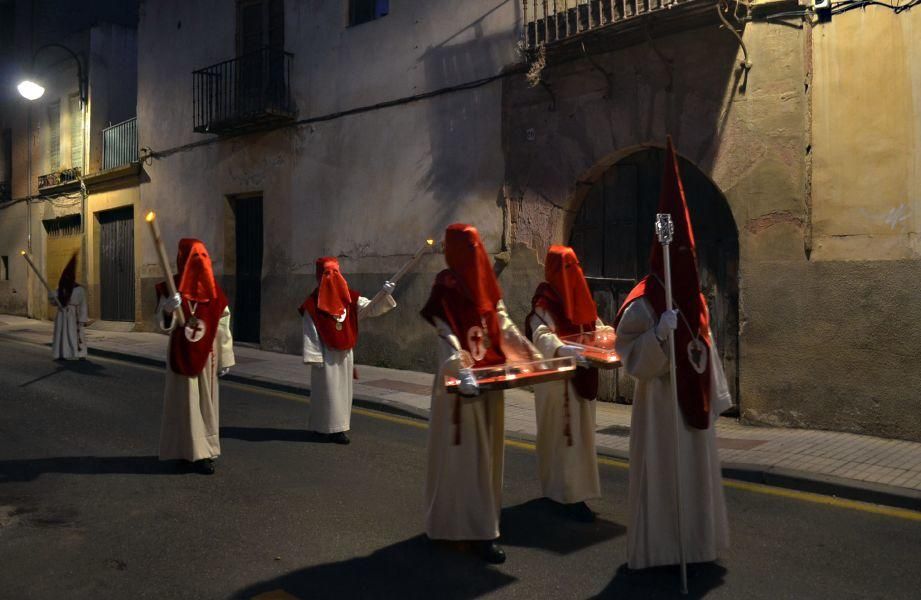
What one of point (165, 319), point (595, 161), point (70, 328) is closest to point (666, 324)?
point (165, 319)

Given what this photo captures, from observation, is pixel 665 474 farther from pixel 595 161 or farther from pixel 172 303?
pixel 595 161

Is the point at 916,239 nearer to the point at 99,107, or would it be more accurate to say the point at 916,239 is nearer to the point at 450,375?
the point at 450,375

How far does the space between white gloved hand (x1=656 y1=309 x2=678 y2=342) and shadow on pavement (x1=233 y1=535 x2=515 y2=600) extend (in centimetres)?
149

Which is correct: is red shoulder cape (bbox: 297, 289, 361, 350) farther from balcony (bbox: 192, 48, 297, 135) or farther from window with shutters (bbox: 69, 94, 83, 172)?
window with shutters (bbox: 69, 94, 83, 172)

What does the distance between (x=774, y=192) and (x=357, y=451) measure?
5032 mm

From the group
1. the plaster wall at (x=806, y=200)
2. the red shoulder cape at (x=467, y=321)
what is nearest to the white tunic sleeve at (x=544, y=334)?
the red shoulder cape at (x=467, y=321)

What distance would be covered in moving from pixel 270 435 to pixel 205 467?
1574 mm

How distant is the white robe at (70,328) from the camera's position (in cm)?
1387

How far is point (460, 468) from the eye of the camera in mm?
4695

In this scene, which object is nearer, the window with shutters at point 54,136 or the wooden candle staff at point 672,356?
the wooden candle staff at point 672,356

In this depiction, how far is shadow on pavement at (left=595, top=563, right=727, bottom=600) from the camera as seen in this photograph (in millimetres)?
4070

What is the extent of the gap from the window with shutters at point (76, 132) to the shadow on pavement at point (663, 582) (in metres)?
22.1

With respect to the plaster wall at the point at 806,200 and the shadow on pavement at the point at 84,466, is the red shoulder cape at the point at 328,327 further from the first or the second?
the plaster wall at the point at 806,200

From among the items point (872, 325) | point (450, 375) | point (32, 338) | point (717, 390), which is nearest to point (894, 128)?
point (872, 325)
